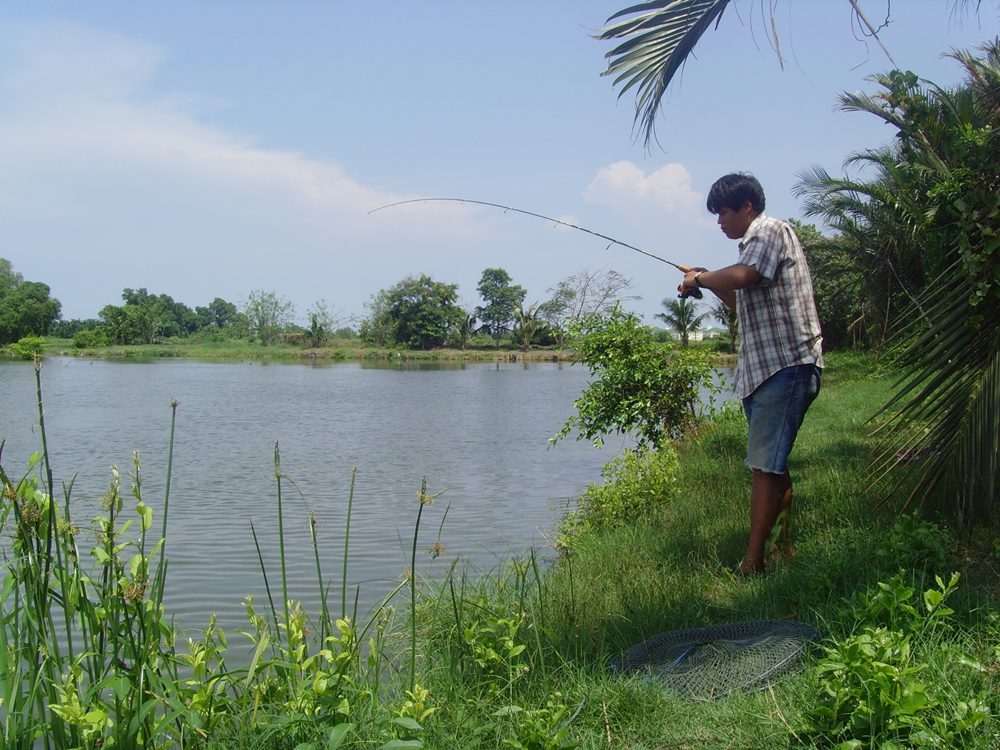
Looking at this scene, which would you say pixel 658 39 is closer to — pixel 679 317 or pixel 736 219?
pixel 736 219

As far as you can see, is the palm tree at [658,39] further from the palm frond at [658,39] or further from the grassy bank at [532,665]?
the grassy bank at [532,665]

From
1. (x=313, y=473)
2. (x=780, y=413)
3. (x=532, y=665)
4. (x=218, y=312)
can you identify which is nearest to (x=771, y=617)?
(x=780, y=413)

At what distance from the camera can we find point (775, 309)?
13.1 ft

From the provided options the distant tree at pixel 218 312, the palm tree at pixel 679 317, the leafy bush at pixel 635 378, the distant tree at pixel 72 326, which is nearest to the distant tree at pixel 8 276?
the distant tree at pixel 72 326

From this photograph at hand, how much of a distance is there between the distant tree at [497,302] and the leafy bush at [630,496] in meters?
76.9

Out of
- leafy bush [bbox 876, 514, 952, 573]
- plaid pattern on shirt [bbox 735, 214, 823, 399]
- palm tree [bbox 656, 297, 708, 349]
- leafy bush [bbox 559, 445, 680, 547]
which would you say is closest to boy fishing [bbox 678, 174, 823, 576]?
plaid pattern on shirt [bbox 735, 214, 823, 399]

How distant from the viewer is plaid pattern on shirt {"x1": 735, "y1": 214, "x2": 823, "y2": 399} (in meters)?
3.93

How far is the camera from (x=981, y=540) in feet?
12.4

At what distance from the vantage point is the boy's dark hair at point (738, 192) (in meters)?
4.15

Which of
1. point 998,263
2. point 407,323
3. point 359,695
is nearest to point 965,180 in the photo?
point 998,263

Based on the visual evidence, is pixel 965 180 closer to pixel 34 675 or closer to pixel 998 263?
pixel 998 263

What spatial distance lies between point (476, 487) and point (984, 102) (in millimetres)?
6597

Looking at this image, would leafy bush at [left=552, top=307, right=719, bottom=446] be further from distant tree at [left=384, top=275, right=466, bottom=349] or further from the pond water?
distant tree at [left=384, top=275, right=466, bottom=349]

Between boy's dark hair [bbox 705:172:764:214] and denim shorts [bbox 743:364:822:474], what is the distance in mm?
824
